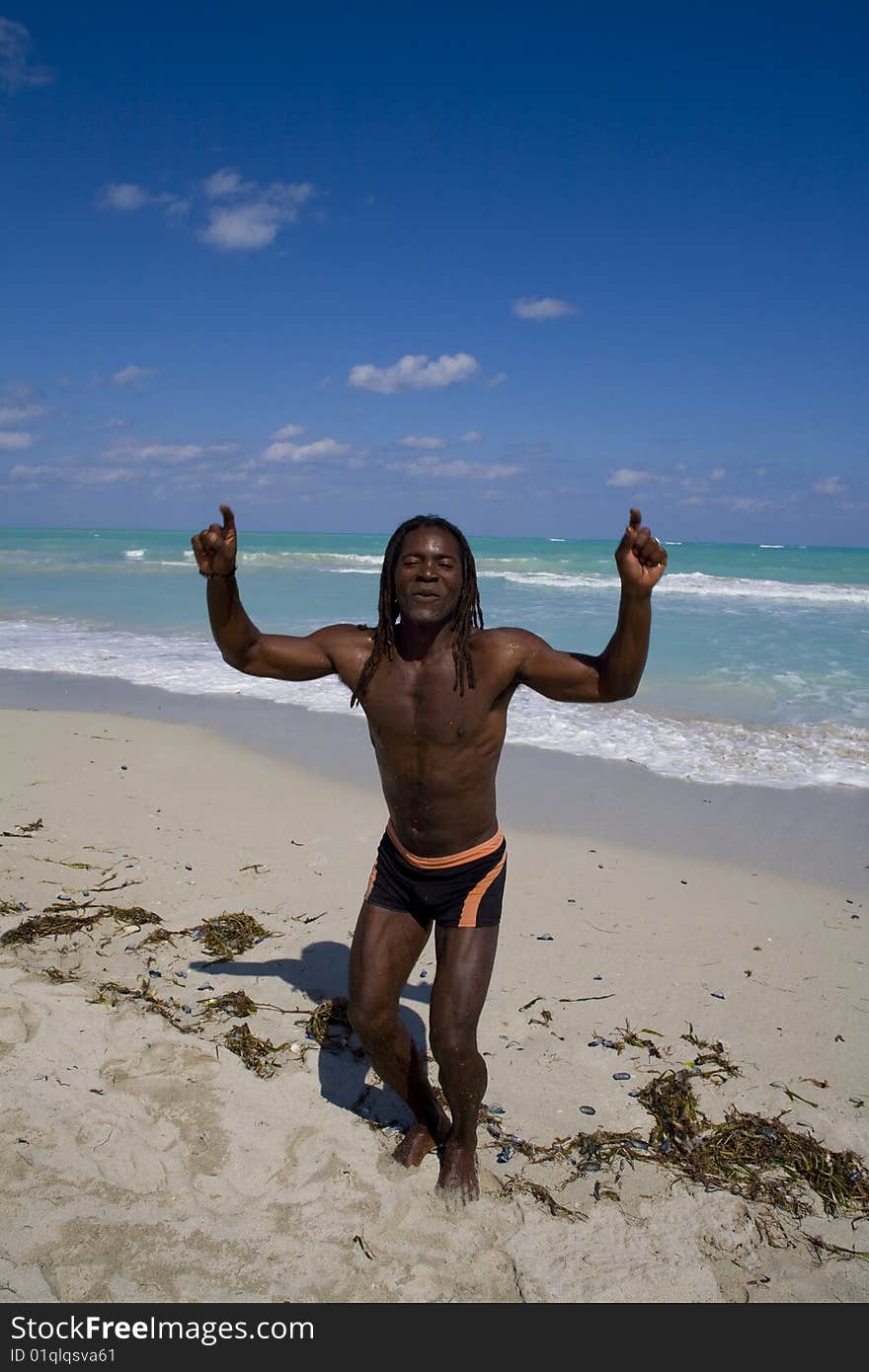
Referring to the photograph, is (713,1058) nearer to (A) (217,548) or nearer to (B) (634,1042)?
(B) (634,1042)

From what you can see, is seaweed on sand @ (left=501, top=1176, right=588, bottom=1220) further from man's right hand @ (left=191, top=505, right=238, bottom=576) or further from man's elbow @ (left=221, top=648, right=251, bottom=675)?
man's right hand @ (left=191, top=505, right=238, bottom=576)

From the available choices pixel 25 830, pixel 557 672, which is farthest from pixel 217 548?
pixel 25 830

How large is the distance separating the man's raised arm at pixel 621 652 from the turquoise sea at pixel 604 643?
5.21 metres

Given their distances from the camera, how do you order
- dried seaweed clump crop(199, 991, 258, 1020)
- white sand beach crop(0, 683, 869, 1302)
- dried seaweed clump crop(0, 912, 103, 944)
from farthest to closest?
1. dried seaweed clump crop(0, 912, 103, 944)
2. dried seaweed clump crop(199, 991, 258, 1020)
3. white sand beach crop(0, 683, 869, 1302)

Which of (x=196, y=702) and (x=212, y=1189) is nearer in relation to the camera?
(x=212, y=1189)

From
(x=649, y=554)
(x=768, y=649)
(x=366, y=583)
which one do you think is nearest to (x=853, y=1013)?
(x=649, y=554)

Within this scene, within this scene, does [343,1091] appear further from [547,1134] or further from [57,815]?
[57,815]

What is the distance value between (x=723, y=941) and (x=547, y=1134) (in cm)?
193

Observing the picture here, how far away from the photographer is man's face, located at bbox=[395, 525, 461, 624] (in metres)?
2.97

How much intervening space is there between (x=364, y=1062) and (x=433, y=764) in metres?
1.51

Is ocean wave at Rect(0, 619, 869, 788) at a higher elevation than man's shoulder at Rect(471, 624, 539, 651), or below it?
below

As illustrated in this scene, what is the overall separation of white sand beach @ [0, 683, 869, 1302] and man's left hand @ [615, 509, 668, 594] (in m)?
2.07

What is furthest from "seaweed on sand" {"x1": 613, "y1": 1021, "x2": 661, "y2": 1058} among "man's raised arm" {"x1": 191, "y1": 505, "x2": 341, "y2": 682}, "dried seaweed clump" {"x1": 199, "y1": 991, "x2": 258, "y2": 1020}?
"man's raised arm" {"x1": 191, "y1": 505, "x2": 341, "y2": 682}

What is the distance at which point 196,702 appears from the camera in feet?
34.6
